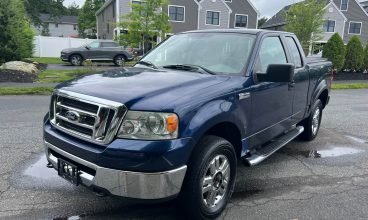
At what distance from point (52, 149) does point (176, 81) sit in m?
1.42

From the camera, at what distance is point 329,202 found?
392cm

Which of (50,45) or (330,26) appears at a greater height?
(330,26)

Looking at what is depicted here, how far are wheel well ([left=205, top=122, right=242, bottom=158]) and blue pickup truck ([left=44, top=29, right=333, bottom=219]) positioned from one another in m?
0.01

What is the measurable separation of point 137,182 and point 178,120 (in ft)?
2.02

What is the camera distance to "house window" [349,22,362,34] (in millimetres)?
45250

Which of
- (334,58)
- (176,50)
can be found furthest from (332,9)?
(176,50)

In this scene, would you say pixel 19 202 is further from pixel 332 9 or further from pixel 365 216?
pixel 332 9

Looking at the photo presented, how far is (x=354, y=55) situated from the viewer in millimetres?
20094

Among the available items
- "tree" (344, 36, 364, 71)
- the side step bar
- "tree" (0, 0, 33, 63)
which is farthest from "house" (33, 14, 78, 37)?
the side step bar

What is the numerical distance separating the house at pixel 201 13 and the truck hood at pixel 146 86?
3132 cm

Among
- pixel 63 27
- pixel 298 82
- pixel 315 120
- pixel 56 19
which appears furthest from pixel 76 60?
pixel 63 27

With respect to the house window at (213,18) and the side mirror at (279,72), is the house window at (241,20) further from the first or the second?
the side mirror at (279,72)

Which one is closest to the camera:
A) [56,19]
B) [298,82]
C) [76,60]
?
[298,82]

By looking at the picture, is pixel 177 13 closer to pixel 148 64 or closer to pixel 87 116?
pixel 148 64
